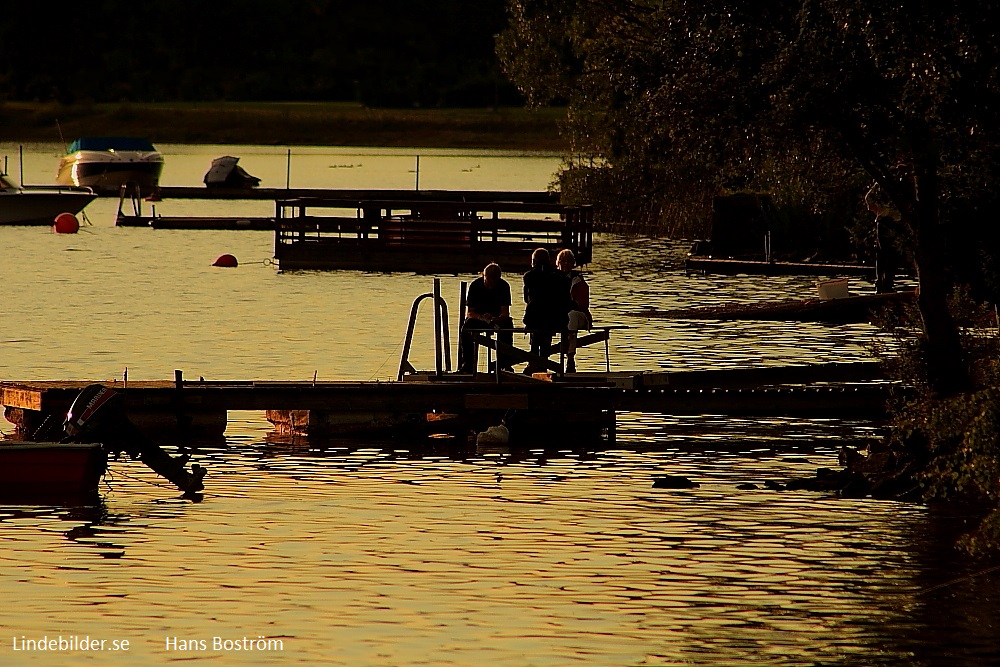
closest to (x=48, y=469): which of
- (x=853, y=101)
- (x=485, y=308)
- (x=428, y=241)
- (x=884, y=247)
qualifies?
(x=485, y=308)

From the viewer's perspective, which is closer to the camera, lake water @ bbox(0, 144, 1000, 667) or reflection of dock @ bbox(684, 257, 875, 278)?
lake water @ bbox(0, 144, 1000, 667)

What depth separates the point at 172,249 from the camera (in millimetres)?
63594

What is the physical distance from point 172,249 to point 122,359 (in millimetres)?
32219

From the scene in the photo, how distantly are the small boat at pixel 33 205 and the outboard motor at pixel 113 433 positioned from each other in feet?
177

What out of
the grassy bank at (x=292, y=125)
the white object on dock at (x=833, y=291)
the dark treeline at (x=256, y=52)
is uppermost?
the dark treeline at (x=256, y=52)

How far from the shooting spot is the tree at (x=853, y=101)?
18156 millimetres

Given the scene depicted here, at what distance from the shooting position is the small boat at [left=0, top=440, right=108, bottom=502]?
19062mm

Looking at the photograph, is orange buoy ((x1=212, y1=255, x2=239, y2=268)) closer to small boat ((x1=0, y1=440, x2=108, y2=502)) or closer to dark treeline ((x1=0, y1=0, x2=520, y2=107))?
small boat ((x1=0, y1=440, x2=108, y2=502))

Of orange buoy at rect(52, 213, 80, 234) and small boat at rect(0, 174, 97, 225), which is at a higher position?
small boat at rect(0, 174, 97, 225)

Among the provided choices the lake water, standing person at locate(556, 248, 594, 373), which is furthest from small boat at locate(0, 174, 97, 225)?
standing person at locate(556, 248, 594, 373)

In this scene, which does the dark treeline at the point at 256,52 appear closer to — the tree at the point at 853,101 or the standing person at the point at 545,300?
the standing person at the point at 545,300

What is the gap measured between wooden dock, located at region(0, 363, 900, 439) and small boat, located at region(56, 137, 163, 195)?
73.1 meters

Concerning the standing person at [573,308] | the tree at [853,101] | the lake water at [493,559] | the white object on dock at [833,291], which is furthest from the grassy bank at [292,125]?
the tree at [853,101]

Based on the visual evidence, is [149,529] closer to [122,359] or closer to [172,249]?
[122,359]
